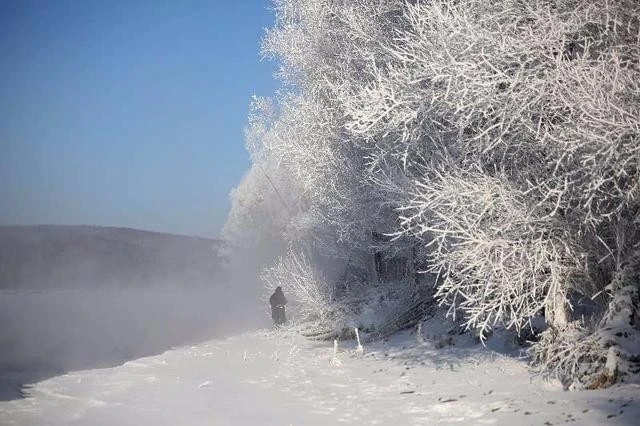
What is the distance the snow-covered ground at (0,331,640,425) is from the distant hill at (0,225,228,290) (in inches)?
2167

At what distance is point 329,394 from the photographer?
852 centimetres

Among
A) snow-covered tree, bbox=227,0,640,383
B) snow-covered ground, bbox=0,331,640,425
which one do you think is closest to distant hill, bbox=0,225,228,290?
snow-covered ground, bbox=0,331,640,425

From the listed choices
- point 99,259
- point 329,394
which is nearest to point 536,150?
point 329,394

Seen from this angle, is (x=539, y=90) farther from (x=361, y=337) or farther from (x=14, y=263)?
(x=14, y=263)

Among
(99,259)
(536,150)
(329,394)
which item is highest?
(99,259)

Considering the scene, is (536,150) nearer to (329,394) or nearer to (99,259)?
(329,394)

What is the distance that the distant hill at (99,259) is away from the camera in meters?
73.1

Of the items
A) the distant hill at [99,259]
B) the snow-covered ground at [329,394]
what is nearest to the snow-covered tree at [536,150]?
the snow-covered ground at [329,394]

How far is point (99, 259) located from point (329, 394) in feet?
282

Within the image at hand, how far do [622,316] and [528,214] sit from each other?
1.51 metres

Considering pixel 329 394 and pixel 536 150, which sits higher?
pixel 536 150

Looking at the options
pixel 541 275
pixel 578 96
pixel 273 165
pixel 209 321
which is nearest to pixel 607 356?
pixel 541 275

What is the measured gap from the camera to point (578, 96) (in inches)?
239

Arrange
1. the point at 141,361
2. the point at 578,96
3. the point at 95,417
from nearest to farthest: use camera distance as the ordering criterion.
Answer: the point at 578,96, the point at 95,417, the point at 141,361
